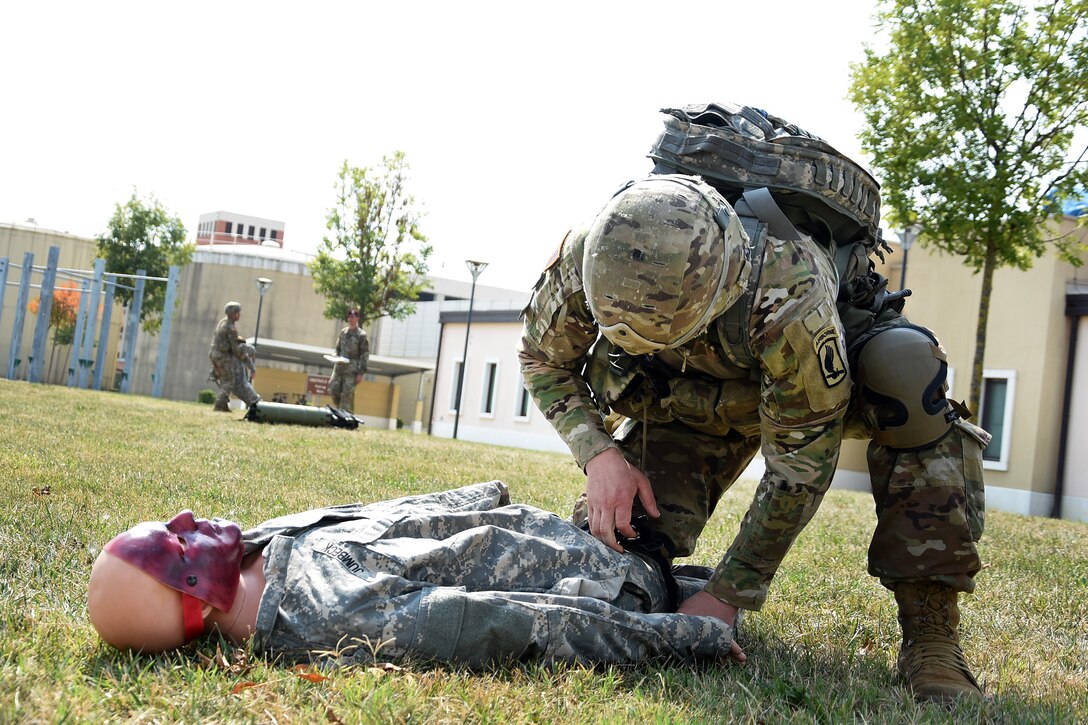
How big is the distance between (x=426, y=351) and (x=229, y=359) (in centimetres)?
2760

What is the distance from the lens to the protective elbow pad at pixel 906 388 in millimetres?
2711

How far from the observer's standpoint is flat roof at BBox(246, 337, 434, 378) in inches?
1551

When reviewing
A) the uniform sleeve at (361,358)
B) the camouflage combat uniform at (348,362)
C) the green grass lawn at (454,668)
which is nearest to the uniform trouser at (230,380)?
the camouflage combat uniform at (348,362)

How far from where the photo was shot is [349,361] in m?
19.3

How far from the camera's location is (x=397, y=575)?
2.27m

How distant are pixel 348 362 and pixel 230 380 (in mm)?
2257

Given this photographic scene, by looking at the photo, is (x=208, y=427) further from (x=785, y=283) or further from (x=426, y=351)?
(x=426, y=351)

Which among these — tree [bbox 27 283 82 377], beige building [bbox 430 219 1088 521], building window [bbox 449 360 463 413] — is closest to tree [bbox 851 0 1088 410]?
beige building [bbox 430 219 1088 521]

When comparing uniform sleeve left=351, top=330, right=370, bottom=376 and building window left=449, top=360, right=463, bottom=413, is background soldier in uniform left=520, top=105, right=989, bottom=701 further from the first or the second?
building window left=449, top=360, right=463, bottom=413

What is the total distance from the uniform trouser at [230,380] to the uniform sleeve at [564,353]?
16.2 metres

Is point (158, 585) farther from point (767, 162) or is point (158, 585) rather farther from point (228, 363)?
point (228, 363)

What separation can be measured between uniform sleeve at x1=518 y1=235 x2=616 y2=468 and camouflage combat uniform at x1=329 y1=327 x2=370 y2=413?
53.7 feet

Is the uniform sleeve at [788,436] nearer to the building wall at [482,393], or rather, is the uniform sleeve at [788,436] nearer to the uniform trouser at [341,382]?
the uniform trouser at [341,382]

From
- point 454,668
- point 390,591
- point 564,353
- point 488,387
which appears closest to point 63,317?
point 488,387
